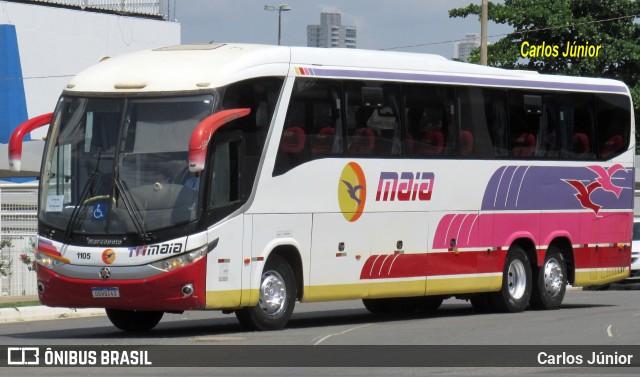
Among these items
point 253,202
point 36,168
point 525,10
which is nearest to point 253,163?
point 253,202

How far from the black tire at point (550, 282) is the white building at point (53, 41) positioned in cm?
3582

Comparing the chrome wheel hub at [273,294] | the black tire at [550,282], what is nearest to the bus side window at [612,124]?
the black tire at [550,282]

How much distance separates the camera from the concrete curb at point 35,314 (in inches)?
890

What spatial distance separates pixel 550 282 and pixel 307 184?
6388 millimetres

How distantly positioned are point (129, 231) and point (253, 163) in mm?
1855

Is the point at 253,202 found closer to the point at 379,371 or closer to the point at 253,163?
the point at 253,163

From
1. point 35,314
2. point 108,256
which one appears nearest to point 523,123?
point 108,256

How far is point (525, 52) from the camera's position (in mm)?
49469

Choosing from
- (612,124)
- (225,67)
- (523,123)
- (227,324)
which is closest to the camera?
(225,67)

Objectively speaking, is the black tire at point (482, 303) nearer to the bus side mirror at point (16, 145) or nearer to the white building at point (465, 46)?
the bus side mirror at point (16, 145)

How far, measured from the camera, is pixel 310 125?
18.9m

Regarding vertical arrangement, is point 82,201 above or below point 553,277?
above

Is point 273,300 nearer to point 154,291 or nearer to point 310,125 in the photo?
point 154,291

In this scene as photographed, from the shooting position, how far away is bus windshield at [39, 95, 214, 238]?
17266 mm
